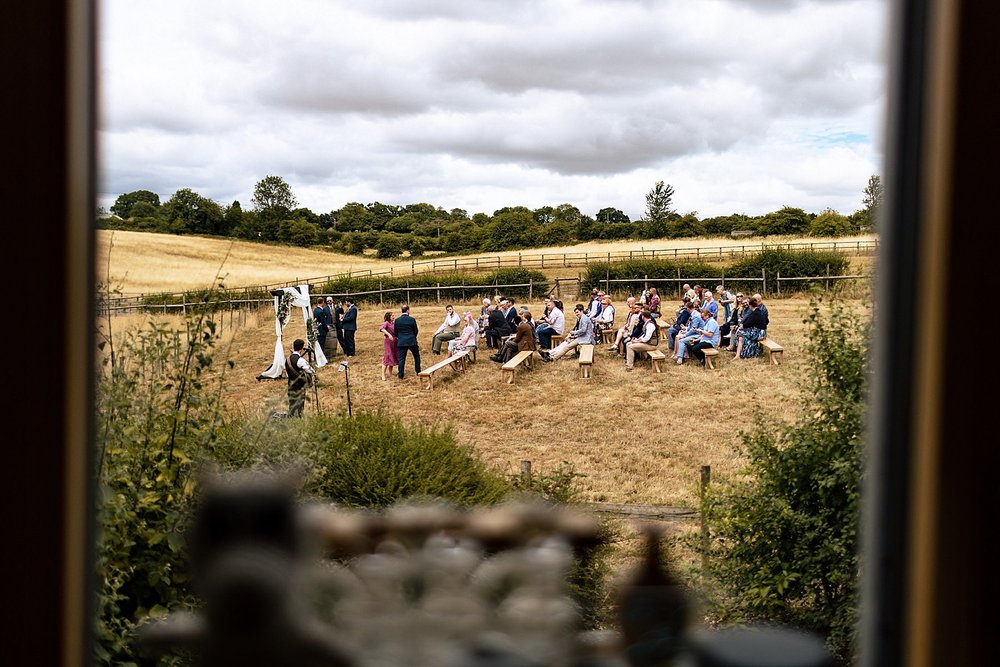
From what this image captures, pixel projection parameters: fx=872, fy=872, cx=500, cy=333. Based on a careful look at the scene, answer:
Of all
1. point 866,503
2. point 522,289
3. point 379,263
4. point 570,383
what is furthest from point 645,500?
Result: point 379,263

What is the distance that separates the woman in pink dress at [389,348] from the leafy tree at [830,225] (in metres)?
16.2

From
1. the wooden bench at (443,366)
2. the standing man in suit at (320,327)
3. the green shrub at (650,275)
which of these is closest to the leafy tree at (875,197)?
the wooden bench at (443,366)

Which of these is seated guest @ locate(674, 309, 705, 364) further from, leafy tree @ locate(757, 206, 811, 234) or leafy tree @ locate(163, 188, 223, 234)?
leafy tree @ locate(757, 206, 811, 234)

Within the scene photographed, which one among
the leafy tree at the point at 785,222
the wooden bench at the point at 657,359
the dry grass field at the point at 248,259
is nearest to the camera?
the wooden bench at the point at 657,359

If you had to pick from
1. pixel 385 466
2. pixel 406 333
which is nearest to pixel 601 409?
pixel 406 333

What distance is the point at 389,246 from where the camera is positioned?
1009 inches

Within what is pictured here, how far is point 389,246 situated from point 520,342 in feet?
53.2

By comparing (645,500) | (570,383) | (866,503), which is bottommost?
(645,500)

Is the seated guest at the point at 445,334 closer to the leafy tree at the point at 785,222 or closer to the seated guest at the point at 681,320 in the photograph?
the seated guest at the point at 681,320

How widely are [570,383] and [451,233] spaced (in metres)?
17.3

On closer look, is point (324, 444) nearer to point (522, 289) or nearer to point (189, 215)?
point (522, 289)

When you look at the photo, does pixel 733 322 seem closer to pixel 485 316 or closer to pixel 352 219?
pixel 485 316

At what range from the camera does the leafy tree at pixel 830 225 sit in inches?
912

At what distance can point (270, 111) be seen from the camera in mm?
31656
